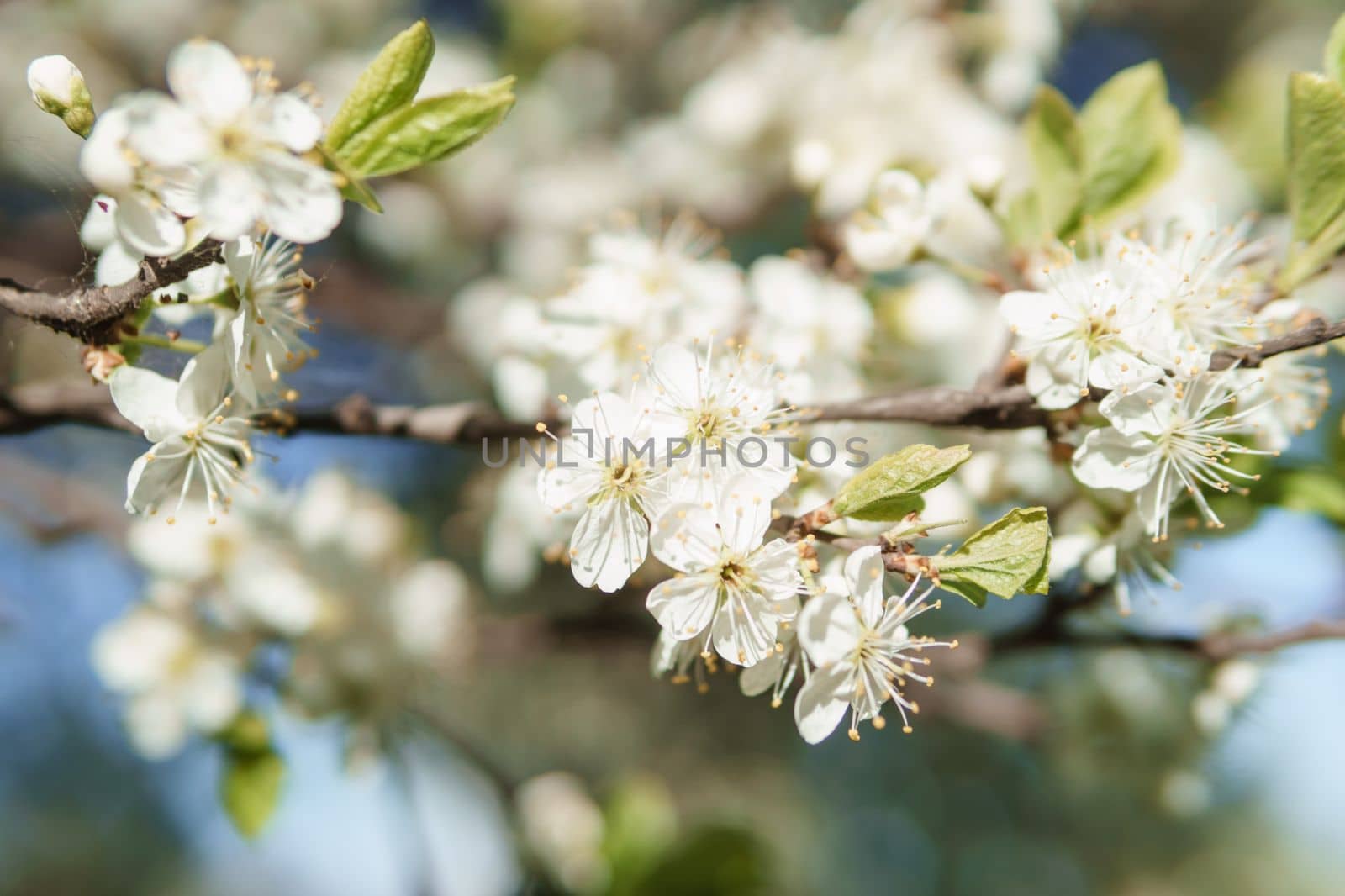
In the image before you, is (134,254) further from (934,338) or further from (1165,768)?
(1165,768)

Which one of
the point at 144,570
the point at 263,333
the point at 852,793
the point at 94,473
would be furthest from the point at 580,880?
the point at 852,793

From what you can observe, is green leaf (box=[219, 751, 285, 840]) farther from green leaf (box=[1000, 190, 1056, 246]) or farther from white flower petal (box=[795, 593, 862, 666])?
green leaf (box=[1000, 190, 1056, 246])

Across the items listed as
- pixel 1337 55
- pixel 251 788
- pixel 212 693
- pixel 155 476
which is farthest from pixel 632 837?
pixel 1337 55

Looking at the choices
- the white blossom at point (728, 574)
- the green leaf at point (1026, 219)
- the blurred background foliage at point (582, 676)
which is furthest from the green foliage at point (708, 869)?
the green leaf at point (1026, 219)

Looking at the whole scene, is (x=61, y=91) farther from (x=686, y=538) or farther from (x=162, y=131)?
(x=686, y=538)

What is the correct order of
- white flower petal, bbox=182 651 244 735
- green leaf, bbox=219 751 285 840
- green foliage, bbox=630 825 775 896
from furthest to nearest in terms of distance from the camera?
1. green foliage, bbox=630 825 775 896
2. white flower petal, bbox=182 651 244 735
3. green leaf, bbox=219 751 285 840

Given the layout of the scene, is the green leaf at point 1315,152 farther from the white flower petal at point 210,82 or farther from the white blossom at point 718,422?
the white flower petal at point 210,82

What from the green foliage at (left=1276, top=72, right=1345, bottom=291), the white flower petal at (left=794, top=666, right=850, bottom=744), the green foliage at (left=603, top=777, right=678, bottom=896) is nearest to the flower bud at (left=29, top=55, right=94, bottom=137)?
the white flower petal at (left=794, top=666, right=850, bottom=744)
